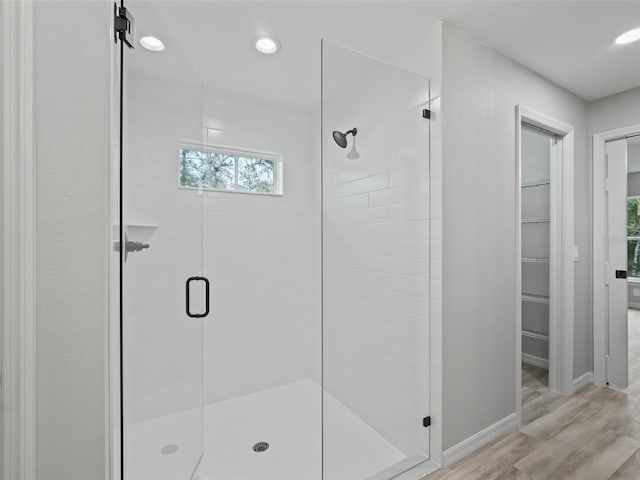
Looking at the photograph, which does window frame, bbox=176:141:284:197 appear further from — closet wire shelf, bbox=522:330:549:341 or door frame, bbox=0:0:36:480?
closet wire shelf, bbox=522:330:549:341

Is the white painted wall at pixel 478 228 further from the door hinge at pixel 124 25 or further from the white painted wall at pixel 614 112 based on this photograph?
the door hinge at pixel 124 25

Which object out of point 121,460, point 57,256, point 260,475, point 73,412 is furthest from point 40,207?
point 260,475

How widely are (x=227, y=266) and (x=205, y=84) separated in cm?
149

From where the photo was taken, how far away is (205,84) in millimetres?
2529

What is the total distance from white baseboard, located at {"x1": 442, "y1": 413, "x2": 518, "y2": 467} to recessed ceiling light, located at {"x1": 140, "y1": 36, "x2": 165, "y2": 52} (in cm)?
246

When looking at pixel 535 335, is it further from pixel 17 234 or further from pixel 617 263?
pixel 17 234

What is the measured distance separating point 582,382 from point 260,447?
2710 millimetres

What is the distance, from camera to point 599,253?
8.91 feet

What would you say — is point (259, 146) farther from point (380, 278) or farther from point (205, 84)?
point (380, 278)

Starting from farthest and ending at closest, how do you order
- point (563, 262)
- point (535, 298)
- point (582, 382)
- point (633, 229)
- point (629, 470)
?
point (535, 298)
point (633, 229)
point (582, 382)
point (563, 262)
point (629, 470)

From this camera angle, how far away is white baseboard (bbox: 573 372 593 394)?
104 inches

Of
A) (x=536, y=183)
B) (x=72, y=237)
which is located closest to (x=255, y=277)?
(x=72, y=237)

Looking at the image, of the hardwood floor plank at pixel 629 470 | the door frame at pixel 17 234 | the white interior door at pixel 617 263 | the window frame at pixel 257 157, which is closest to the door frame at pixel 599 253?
the white interior door at pixel 617 263

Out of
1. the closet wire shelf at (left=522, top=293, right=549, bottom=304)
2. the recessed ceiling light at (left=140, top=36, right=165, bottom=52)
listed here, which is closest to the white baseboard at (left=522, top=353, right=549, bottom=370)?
the closet wire shelf at (left=522, top=293, right=549, bottom=304)
